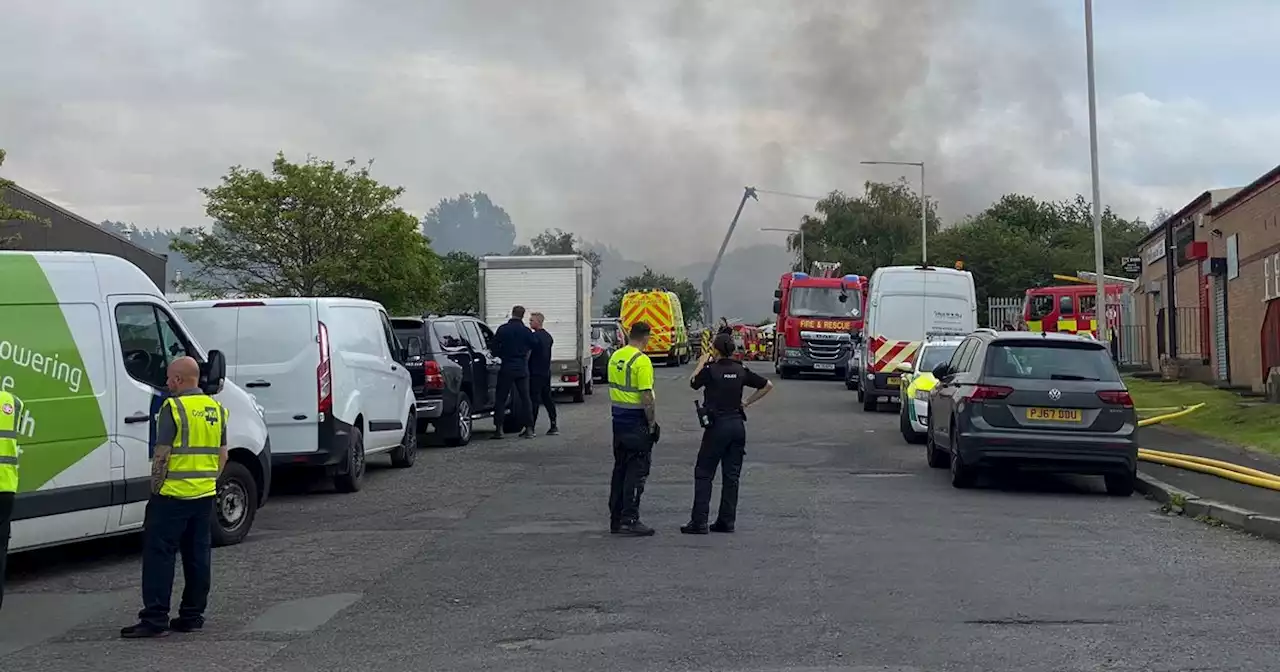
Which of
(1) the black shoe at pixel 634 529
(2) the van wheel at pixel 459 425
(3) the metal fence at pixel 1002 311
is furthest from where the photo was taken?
→ (3) the metal fence at pixel 1002 311

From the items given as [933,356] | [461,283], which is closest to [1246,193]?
[933,356]

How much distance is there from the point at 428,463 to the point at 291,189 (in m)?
21.3

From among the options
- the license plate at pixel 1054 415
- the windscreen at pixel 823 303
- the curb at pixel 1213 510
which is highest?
the windscreen at pixel 823 303

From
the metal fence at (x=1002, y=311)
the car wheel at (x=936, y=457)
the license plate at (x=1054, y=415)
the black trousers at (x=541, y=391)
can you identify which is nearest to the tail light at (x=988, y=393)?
the license plate at (x=1054, y=415)

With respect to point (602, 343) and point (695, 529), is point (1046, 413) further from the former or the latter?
point (602, 343)

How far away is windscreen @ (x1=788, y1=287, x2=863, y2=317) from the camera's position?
131 ft

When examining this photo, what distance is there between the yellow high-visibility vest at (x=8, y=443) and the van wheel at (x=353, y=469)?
6211mm

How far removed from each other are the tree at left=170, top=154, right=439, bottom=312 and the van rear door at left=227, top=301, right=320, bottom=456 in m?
23.2

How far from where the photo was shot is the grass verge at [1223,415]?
1814 centimetres

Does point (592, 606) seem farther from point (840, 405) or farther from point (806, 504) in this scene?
Result: point (840, 405)

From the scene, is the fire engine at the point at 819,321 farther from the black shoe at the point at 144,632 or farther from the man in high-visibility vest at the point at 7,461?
the man in high-visibility vest at the point at 7,461

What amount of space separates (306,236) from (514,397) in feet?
60.9

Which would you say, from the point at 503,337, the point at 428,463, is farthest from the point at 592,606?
the point at 503,337

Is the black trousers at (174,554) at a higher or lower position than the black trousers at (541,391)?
lower
